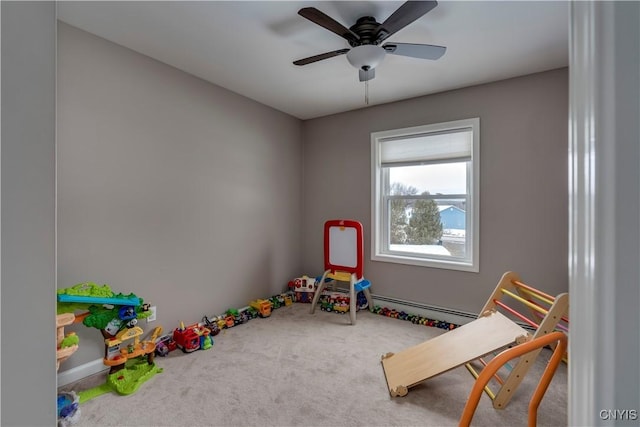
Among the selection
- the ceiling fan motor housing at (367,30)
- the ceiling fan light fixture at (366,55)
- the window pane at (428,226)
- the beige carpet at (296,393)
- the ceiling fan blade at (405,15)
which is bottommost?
the beige carpet at (296,393)

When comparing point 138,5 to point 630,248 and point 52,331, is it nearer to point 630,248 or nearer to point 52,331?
point 52,331

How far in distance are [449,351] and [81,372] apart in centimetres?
259

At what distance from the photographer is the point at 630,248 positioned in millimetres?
352

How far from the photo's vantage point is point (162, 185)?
101 inches

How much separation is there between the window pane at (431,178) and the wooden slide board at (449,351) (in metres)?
1.41

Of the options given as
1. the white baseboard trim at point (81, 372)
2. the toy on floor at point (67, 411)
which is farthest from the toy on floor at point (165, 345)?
the toy on floor at point (67, 411)

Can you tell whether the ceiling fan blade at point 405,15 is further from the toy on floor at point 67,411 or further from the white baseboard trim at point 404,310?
the toy on floor at point 67,411

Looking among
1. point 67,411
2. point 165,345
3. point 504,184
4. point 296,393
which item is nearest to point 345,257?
point 296,393

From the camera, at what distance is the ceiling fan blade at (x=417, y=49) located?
1.90 m

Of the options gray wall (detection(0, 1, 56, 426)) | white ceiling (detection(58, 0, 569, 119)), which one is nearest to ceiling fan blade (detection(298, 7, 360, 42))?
white ceiling (detection(58, 0, 569, 119))

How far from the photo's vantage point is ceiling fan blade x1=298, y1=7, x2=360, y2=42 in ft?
5.18

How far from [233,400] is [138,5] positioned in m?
2.54

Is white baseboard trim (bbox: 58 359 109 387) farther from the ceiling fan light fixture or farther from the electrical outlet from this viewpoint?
the ceiling fan light fixture

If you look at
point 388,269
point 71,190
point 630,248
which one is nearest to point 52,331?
point 630,248
